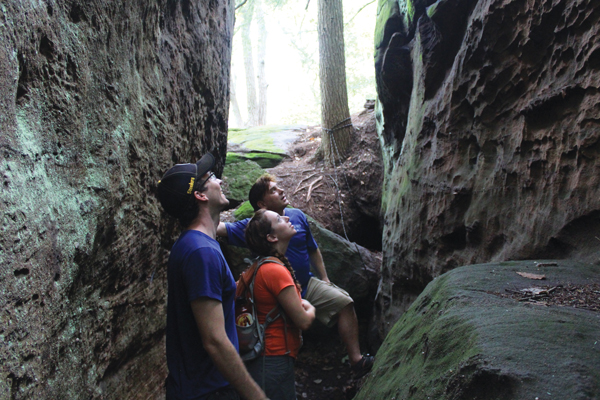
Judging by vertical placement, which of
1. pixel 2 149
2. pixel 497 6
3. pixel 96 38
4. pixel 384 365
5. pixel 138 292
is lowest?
pixel 384 365

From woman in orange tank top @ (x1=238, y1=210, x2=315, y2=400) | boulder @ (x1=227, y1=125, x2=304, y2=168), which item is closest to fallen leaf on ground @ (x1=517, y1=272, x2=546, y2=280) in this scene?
woman in orange tank top @ (x1=238, y1=210, x2=315, y2=400)

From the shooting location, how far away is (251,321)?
2.84 m

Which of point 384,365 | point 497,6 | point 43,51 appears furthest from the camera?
point 497,6

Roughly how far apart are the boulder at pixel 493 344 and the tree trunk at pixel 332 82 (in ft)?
24.5

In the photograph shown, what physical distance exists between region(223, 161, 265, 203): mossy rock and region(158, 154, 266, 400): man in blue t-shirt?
5.90 metres

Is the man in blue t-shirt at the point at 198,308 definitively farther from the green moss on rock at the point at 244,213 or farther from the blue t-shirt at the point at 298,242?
the green moss on rock at the point at 244,213

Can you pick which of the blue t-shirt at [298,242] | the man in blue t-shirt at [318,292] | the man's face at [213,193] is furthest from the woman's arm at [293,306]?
the man in blue t-shirt at [318,292]

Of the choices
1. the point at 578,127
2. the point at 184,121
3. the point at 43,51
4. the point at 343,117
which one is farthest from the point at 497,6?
the point at 343,117

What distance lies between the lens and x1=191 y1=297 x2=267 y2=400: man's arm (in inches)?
86.3

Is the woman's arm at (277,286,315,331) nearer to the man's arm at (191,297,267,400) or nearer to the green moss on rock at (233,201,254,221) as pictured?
the man's arm at (191,297,267,400)

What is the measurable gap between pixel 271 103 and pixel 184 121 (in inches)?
1592

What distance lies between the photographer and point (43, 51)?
82.3 inches

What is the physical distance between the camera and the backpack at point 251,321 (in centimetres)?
280

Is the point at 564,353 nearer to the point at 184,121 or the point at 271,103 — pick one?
the point at 184,121
